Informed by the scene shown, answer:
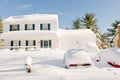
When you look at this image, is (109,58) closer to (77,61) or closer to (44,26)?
(77,61)

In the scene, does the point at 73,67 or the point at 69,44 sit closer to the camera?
the point at 73,67

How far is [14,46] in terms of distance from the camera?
38188mm

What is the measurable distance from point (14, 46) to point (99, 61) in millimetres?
21384

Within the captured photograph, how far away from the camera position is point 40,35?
38438 mm

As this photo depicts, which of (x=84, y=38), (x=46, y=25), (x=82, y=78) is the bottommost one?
(x=82, y=78)

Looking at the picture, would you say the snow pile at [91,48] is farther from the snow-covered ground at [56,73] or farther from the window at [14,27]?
the snow-covered ground at [56,73]

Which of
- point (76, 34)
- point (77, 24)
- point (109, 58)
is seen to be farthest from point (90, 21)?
point (109, 58)

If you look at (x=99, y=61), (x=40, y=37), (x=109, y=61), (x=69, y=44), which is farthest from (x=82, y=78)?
(x=69, y=44)

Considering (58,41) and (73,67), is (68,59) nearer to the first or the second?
(73,67)

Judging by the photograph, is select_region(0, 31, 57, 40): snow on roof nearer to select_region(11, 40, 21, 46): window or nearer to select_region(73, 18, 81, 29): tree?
select_region(11, 40, 21, 46): window

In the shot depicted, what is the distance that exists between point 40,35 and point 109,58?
21.2 metres

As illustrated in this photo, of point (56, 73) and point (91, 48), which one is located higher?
point (91, 48)

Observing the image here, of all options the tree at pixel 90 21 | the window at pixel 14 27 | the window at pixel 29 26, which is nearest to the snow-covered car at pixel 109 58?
the window at pixel 29 26

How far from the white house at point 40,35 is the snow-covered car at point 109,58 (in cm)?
1851
